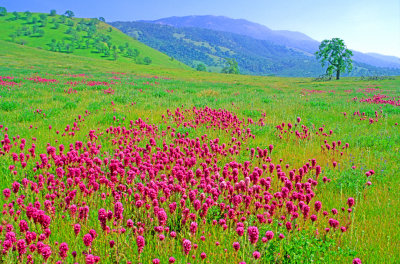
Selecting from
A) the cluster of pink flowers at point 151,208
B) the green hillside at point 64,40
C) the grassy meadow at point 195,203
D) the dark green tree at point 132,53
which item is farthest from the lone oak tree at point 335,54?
the dark green tree at point 132,53

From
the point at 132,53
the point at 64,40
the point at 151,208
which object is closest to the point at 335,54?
the point at 151,208

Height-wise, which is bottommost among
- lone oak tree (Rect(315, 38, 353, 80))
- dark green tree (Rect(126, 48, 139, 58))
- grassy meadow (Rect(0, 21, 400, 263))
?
grassy meadow (Rect(0, 21, 400, 263))

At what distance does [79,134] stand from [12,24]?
8974 inches

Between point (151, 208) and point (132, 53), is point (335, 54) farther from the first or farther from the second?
point (132, 53)

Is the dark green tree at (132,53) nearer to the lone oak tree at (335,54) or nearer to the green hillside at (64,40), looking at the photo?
the green hillside at (64,40)

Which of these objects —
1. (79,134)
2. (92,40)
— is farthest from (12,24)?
(79,134)

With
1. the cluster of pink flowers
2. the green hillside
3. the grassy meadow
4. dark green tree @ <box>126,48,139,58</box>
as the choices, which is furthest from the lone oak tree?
dark green tree @ <box>126,48,139,58</box>

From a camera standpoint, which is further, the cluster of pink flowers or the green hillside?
the green hillside

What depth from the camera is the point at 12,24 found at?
178375 millimetres

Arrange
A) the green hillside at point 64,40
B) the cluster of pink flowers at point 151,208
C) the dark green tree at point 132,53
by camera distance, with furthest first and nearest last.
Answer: the dark green tree at point 132,53, the green hillside at point 64,40, the cluster of pink flowers at point 151,208

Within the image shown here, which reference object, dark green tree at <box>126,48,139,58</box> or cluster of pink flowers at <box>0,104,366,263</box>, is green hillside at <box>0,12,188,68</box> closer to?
dark green tree at <box>126,48,139,58</box>

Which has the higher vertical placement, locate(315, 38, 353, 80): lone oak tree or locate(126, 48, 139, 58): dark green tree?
locate(126, 48, 139, 58): dark green tree

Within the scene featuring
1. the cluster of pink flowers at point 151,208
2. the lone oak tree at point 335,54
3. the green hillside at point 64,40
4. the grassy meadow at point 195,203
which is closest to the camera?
the cluster of pink flowers at point 151,208

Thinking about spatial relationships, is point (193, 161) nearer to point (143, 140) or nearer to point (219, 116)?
point (143, 140)
